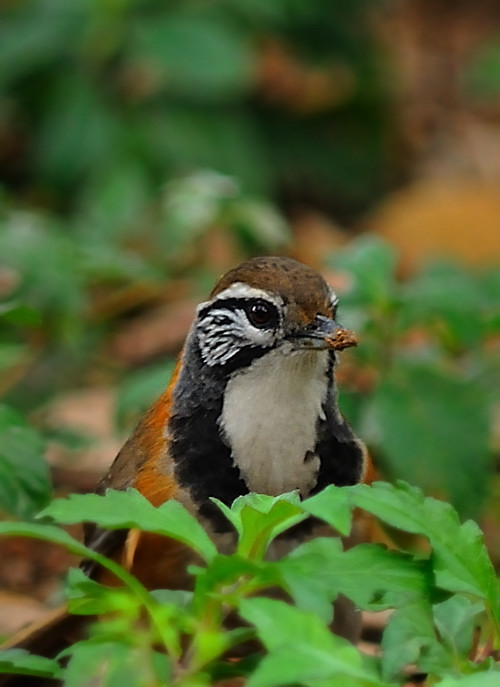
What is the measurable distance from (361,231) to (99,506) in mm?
5986

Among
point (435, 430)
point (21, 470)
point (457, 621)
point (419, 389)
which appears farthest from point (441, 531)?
point (419, 389)

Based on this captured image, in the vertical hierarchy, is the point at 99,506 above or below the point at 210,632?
above

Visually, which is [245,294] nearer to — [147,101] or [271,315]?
[271,315]

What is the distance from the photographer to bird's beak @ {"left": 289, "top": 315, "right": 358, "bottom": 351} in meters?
3.58

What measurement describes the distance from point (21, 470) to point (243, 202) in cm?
282

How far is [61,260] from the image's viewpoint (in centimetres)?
532

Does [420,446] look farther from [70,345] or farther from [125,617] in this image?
[125,617]

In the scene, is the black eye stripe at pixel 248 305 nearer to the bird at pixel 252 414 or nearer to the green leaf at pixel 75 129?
the bird at pixel 252 414

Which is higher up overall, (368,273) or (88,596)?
(368,273)

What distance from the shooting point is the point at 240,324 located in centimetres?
372

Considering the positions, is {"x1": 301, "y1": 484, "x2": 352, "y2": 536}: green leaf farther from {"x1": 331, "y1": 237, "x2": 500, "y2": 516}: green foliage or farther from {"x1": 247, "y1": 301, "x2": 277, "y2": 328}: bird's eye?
{"x1": 331, "y1": 237, "x2": 500, "y2": 516}: green foliage

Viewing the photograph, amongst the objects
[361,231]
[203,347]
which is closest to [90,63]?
[361,231]

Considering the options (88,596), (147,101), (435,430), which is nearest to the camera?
(88,596)

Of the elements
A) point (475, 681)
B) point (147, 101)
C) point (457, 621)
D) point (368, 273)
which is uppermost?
point (147, 101)
